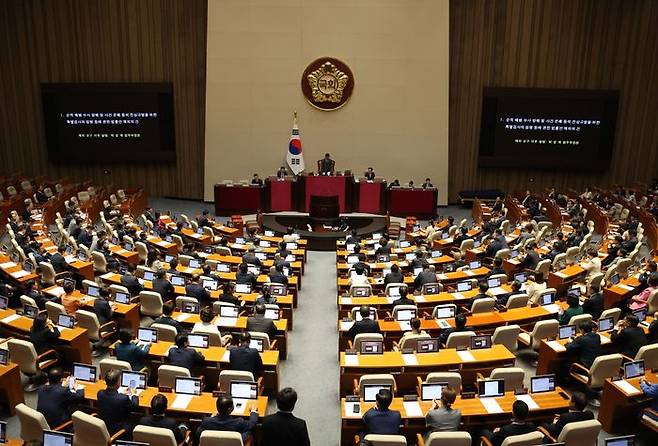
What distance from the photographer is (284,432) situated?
5.84 meters

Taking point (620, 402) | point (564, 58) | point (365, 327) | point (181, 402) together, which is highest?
point (564, 58)

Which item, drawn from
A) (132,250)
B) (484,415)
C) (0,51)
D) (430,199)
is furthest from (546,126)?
(0,51)

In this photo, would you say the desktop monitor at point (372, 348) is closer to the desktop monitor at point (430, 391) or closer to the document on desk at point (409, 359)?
the document on desk at point (409, 359)

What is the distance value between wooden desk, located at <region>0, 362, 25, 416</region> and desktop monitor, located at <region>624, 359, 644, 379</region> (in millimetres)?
8394

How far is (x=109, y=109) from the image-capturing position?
22.8m

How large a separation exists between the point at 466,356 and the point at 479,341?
42 cm

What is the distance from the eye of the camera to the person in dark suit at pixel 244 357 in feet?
25.5

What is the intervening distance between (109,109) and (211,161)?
4692 mm

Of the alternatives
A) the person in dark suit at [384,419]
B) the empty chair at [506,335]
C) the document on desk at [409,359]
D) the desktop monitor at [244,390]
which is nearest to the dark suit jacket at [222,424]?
the desktop monitor at [244,390]

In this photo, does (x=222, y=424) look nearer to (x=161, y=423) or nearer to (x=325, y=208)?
(x=161, y=423)

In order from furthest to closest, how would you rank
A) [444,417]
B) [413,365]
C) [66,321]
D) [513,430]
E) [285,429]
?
[66,321], [413,365], [444,417], [513,430], [285,429]

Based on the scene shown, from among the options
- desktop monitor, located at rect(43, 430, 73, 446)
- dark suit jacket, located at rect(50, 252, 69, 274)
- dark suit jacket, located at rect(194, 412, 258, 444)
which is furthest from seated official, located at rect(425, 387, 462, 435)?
dark suit jacket, located at rect(50, 252, 69, 274)

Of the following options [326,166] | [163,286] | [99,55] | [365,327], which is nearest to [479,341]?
[365,327]

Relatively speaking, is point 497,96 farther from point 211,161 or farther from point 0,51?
point 0,51
